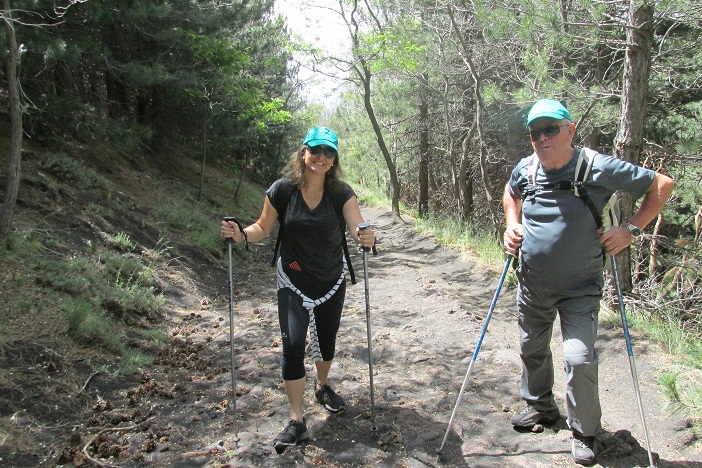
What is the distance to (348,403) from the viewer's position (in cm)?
414

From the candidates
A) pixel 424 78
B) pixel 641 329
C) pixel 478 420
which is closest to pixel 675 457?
pixel 478 420

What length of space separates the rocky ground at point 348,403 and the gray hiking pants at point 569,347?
0.33 m

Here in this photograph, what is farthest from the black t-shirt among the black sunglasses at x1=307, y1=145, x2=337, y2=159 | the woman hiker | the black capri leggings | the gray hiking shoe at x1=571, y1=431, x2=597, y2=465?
the gray hiking shoe at x1=571, y1=431, x2=597, y2=465

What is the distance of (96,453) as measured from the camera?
3311mm

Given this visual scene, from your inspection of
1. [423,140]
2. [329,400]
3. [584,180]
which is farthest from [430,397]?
[423,140]

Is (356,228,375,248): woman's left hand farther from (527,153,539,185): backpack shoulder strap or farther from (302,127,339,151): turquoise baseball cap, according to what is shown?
(527,153,539,185): backpack shoulder strap

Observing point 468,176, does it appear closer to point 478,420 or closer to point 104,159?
point 104,159

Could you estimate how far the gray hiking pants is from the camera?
3059mm

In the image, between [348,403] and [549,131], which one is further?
[348,403]

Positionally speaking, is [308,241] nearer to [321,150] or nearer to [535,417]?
[321,150]

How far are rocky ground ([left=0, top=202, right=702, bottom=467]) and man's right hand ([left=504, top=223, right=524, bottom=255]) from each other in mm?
1315

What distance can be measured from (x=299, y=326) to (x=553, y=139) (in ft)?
6.65

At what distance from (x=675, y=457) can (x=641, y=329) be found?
2.38 m

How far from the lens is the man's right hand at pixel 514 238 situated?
3.40 meters
